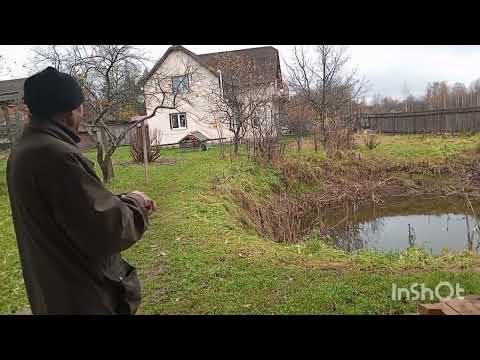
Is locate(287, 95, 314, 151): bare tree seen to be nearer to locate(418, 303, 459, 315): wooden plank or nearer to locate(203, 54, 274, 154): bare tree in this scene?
locate(203, 54, 274, 154): bare tree

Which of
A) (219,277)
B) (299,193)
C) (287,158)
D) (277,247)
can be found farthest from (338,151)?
(219,277)

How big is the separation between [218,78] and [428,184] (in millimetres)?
7533

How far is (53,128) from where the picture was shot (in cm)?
108

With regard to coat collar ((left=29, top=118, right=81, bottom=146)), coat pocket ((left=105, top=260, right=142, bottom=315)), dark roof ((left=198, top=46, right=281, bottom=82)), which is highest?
dark roof ((left=198, top=46, right=281, bottom=82))

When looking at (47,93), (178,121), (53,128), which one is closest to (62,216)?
(53,128)

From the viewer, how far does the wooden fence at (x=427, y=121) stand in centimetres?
1209

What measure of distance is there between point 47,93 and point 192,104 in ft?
35.2

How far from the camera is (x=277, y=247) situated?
4.58 meters

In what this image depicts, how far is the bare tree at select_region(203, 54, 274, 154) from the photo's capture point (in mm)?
11062

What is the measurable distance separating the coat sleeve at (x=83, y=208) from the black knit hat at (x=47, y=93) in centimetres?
19

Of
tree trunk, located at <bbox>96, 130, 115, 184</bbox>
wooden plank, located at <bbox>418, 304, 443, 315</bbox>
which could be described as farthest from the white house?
wooden plank, located at <bbox>418, 304, 443, 315</bbox>

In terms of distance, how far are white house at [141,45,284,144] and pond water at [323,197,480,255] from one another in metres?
5.13
